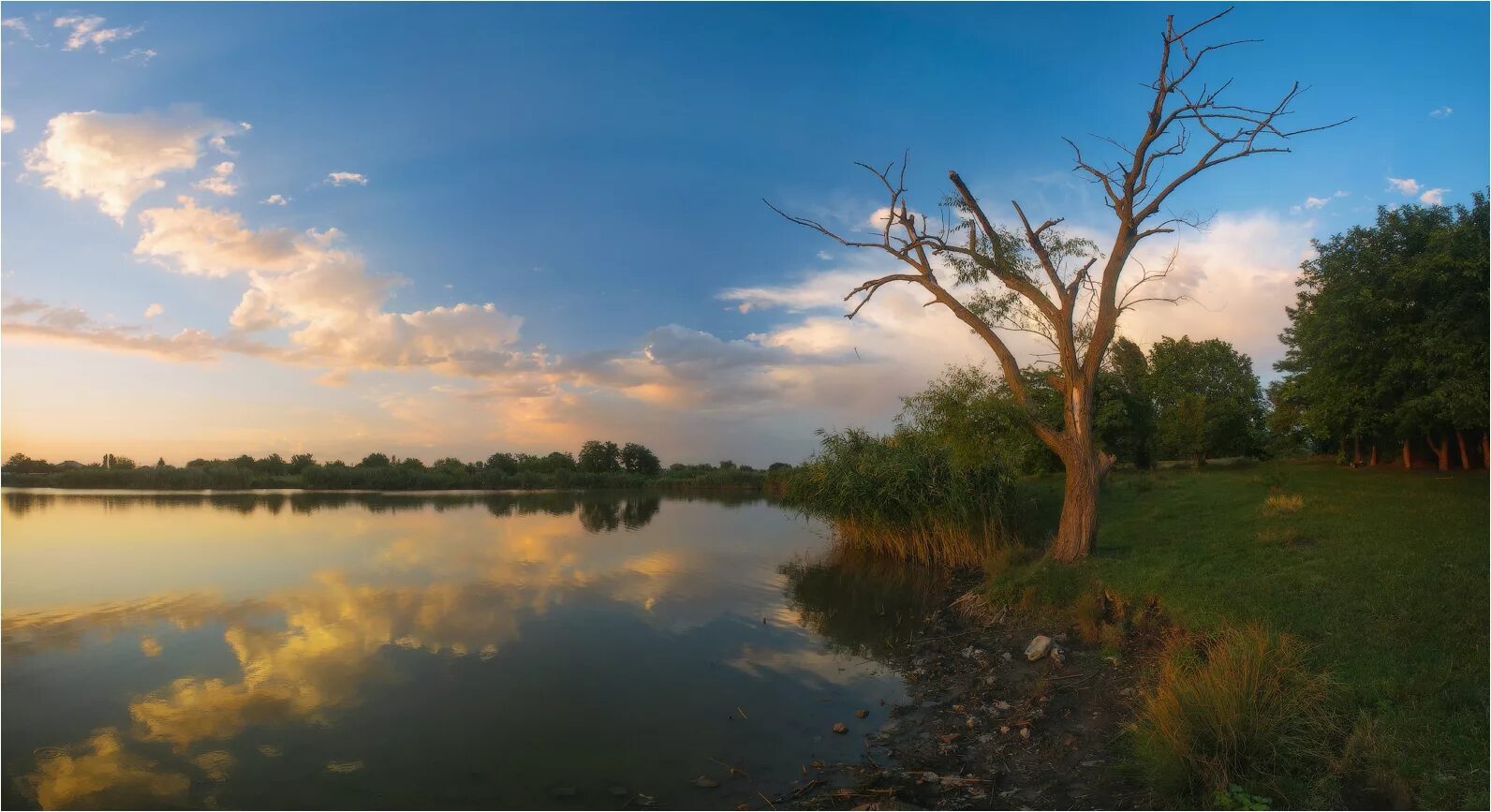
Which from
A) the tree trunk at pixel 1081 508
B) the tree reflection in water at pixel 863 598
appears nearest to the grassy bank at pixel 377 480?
the tree reflection in water at pixel 863 598

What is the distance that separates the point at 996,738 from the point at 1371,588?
6.31 metres

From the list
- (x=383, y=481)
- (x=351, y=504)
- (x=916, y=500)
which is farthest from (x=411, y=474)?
(x=916, y=500)

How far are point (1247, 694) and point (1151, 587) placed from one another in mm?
5820

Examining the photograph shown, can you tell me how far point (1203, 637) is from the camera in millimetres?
8953

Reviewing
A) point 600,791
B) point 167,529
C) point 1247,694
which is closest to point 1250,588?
point 1247,694

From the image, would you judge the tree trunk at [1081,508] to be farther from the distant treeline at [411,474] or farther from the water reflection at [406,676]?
the distant treeline at [411,474]

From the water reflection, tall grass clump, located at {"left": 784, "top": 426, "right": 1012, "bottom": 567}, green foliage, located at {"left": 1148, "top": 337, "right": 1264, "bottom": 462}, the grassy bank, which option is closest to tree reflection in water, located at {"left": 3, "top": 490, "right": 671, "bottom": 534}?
the grassy bank

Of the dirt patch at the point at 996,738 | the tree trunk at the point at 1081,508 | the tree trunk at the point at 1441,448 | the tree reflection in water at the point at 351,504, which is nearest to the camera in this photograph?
the dirt patch at the point at 996,738

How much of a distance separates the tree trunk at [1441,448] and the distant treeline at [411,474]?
109 ft

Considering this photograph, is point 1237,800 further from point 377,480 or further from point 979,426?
point 377,480

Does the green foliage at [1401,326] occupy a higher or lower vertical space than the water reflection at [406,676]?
higher

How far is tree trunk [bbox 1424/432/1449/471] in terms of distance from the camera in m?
27.9

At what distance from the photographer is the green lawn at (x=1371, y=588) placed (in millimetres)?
6154

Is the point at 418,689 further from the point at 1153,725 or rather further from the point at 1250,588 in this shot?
the point at 1250,588
